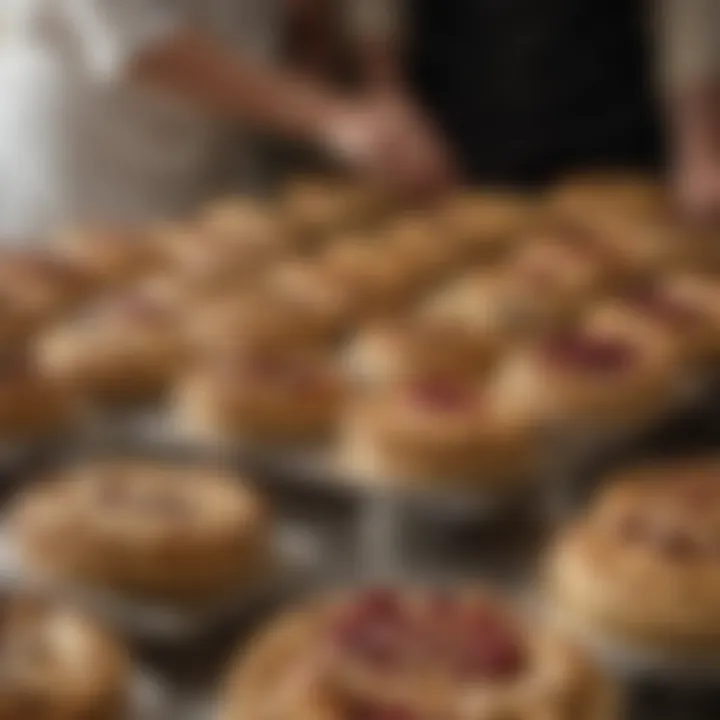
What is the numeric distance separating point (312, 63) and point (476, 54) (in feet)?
0.82

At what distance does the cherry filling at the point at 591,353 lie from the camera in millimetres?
1268

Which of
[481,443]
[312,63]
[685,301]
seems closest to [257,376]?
[481,443]

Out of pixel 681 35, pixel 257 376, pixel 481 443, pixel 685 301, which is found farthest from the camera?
pixel 681 35

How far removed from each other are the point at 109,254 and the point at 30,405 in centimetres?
55

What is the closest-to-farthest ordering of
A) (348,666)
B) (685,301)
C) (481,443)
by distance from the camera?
(348,666) < (481,443) < (685,301)

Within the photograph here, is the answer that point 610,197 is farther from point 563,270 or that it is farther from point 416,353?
point 416,353

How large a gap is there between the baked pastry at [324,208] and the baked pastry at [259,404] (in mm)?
591

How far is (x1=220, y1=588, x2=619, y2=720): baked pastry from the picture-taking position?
0.77 m

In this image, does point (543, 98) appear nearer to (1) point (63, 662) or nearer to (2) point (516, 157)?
(2) point (516, 157)

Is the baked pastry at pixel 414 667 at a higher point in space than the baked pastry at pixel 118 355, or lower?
lower

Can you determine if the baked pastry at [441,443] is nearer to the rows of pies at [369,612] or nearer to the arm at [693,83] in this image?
the rows of pies at [369,612]

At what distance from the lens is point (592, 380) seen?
4.08ft

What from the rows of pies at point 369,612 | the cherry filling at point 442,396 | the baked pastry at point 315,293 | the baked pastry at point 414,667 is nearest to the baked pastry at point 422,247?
the baked pastry at point 315,293

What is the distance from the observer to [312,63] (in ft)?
7.34
